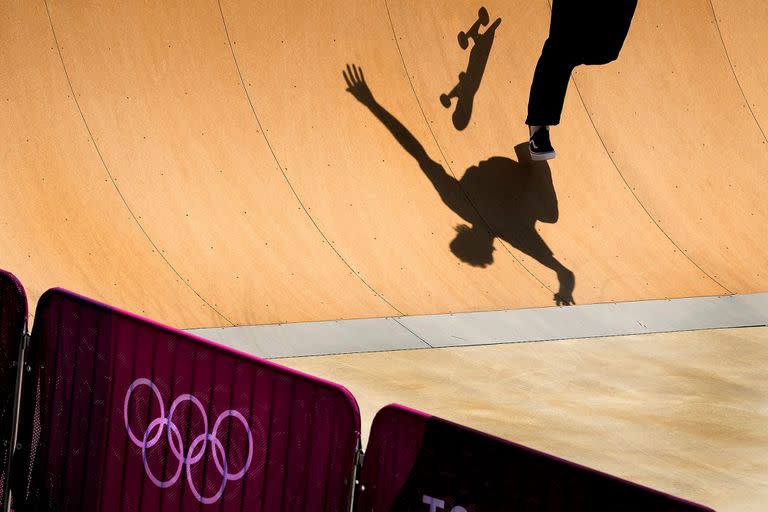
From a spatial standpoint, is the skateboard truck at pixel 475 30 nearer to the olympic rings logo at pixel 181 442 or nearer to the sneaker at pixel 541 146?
the sneaker at pixel 541 146

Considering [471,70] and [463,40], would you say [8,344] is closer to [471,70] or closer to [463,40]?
[471,70]

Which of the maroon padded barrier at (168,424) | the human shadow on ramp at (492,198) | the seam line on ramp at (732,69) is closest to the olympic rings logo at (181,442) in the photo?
the maroon padded barrier at (168,424)

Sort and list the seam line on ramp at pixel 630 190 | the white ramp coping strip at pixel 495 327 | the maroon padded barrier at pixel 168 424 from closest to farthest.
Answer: the maroon padded barrier at pixel 168 424
the white ramp coping strip at pixel 495 327
the seam line on ramp at pixel 630 190

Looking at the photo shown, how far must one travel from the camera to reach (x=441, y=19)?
972 cm

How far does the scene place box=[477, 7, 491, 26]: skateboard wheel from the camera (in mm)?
9836

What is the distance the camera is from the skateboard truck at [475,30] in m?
9.70

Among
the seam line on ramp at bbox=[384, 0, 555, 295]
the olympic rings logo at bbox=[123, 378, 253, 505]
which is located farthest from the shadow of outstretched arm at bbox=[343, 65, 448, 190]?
the olympic rings logo at bbox=[123, 378, 253, 505]

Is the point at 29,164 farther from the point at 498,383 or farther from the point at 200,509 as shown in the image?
the point at 200,509

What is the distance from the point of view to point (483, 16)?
987cm

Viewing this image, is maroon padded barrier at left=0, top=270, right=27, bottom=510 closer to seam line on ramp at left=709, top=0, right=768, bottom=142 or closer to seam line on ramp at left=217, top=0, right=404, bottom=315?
seam line on ramp at left=217, top=0, right=404, bottom=315

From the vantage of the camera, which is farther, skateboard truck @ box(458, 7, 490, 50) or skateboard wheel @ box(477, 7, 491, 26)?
skateboard wheel @ box(477, 7, 491, 26)

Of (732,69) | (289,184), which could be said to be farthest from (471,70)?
(732,69)

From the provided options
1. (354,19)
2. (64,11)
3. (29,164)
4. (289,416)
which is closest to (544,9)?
(354,19)

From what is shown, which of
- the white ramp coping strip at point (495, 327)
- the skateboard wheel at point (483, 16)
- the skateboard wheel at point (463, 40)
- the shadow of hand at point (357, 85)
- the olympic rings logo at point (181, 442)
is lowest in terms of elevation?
the olympic rings logo at point (181, 442)
